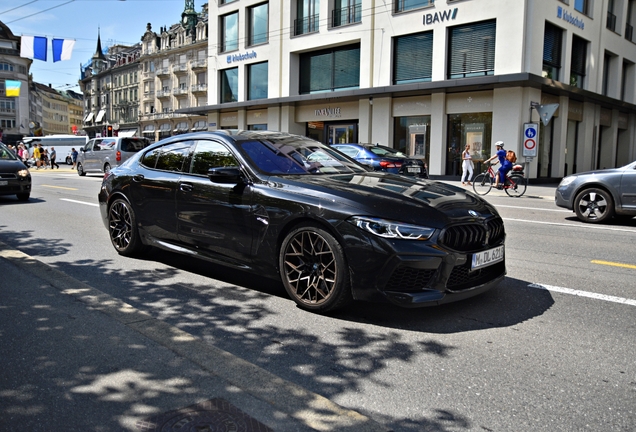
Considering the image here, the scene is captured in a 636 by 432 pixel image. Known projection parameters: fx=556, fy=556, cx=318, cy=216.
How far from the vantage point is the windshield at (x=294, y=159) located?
525 cm

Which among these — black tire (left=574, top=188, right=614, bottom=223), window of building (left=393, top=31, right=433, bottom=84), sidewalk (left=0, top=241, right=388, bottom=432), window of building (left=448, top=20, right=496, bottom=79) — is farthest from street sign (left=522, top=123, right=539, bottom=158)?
sidewalk (left=0, top=241, right=388, bottom=432)

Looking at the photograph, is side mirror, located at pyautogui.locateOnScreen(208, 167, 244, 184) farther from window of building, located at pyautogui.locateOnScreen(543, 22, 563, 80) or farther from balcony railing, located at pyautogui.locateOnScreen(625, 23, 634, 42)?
balcony railing, located at pyautogui.locateOnScreen(625, 23, 634, 42)

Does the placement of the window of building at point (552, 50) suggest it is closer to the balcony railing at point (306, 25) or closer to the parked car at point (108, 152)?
the balcony railing at point (306, 25)

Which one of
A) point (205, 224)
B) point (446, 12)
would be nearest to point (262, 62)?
point (446, 12)

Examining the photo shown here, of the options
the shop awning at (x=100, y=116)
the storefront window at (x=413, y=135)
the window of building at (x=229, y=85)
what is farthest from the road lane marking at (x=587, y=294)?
the shop awning at (x=100, y=116)

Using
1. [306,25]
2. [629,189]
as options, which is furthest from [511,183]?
[306,25]

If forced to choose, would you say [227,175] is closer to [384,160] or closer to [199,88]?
[384,160]

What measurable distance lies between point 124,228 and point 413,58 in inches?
886

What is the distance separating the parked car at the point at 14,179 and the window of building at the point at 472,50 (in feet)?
60.6

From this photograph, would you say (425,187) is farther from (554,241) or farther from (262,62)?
(262,62)

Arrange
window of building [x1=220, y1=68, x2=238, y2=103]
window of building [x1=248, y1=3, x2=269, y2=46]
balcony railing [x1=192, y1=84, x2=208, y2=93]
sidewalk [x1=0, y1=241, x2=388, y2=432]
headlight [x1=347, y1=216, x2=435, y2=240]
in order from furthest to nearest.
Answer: balcony railing [x1=192, y1=84, x2=208, y2=93] < window of building [x1=220, y1=68, x2=238, y2=103] < window of building [x1=248, y1=3, x2=269, y2=46] < headlight [x1=347, y1=216, x2=435, y2=240] < sidewalk [x1=0, y1=241, x2=388, y2=432]

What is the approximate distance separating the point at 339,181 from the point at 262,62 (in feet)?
102

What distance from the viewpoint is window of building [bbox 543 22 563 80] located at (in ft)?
81.1

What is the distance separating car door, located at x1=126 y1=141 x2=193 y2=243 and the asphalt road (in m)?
0.48
